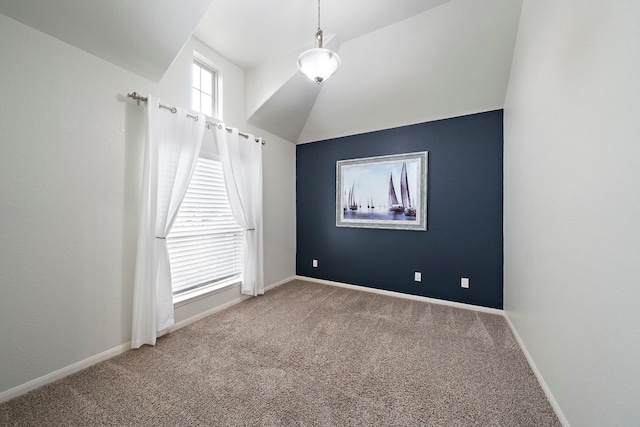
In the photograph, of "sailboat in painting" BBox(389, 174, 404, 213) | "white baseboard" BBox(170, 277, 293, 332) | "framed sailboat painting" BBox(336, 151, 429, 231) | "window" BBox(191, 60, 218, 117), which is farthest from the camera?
"sailboat in painting" BBox(389, 174, 404, 213)

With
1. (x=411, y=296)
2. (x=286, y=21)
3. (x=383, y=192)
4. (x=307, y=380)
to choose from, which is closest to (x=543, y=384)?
(x=307, y=380)

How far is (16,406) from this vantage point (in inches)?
59.4

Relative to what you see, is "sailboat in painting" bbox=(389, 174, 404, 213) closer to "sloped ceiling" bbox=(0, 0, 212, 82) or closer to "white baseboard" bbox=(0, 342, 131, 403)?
"sloped ceiling" bbox=(0, 0, 212, 82)

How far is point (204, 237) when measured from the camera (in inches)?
113

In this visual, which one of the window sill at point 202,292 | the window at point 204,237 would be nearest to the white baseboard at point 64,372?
the window sill at point 202,292

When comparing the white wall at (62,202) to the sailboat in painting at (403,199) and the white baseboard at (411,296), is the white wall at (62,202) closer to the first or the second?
the white baseboard at (411,296)

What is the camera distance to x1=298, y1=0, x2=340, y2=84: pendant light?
6.11 feet

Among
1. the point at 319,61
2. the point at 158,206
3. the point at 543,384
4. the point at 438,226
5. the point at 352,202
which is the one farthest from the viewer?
the point at 352,202

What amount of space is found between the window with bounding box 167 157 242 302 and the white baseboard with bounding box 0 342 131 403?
64 centimetres

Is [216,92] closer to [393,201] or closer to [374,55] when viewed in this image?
[374,55]

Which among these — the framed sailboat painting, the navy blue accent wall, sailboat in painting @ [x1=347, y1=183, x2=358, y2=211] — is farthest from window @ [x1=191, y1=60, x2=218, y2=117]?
sailboat in painting @ [x1=347, y1=183, x2=358, y2=211]

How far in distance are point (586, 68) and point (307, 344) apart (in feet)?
8.87

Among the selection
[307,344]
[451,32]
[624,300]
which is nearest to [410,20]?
[451,32]

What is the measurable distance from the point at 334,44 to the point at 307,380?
3428 mm
